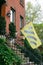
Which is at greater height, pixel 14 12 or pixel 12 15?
pixel 14 12

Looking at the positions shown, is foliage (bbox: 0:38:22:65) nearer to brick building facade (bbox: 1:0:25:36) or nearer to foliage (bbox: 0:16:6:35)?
foliage (bbox: 0:16:6:35)

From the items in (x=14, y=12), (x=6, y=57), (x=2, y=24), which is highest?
(x=14, y=12)

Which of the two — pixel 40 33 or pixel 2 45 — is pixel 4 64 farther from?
pixel 40 33

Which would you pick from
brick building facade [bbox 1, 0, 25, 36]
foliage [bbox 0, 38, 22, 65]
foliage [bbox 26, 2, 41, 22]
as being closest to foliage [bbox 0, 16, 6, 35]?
brick building facade [bbox 1, 0, 25, 36]

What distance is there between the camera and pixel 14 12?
29.1 metres

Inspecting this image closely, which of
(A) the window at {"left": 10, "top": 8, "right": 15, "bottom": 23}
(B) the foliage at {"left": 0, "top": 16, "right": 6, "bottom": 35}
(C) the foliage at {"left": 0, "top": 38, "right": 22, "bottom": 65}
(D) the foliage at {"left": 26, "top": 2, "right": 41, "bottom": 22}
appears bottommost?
(C) the foliage at {"left": 0, "top": 38, "right": 22, "bottom": 65}

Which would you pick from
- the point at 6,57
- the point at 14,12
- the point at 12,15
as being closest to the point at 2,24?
the point at 6,57

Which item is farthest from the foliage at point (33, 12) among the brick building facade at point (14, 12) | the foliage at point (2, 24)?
the foliage at point (2, 24)

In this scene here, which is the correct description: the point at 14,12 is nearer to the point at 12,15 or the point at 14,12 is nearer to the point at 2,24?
the point at 12,15

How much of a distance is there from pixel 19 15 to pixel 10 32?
610cm

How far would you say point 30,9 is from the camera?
59125 mm

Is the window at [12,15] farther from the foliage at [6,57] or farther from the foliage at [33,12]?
the foliage at [33,12]

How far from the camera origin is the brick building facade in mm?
26047

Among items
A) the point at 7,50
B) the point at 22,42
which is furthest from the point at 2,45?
the point at 22,42
